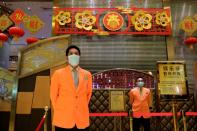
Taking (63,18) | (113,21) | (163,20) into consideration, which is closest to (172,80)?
(163,20)

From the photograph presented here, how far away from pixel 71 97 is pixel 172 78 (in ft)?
13.6

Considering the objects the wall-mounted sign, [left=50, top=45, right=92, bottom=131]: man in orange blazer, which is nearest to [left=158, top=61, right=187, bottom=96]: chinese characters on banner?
the wall-mounted sign

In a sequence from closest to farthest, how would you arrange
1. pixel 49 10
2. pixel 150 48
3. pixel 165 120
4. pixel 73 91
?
pixel 73 91, pixel 165 120, pixel 150 48, pixel 49 10

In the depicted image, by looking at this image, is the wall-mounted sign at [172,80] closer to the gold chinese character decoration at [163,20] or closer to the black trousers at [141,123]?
the black trousers at [141,123]

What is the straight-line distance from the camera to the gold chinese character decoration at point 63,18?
8.46 metres

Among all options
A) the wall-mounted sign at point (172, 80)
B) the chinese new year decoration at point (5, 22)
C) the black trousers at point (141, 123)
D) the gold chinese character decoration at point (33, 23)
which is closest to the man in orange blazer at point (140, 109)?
the black trousers at point (141, 123)

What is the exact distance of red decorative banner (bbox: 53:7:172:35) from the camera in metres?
8.48

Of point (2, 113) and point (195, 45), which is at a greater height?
point (195, 45)

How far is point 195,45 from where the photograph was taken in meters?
8.58

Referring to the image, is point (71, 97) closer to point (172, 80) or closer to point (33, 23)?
point (172, 80)

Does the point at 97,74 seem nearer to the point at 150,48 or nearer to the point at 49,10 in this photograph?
the point at 150,48

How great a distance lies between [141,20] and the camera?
854 centimetres

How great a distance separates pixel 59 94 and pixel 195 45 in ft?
20.9

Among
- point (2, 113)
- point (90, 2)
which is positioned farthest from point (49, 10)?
point (2, 113)
